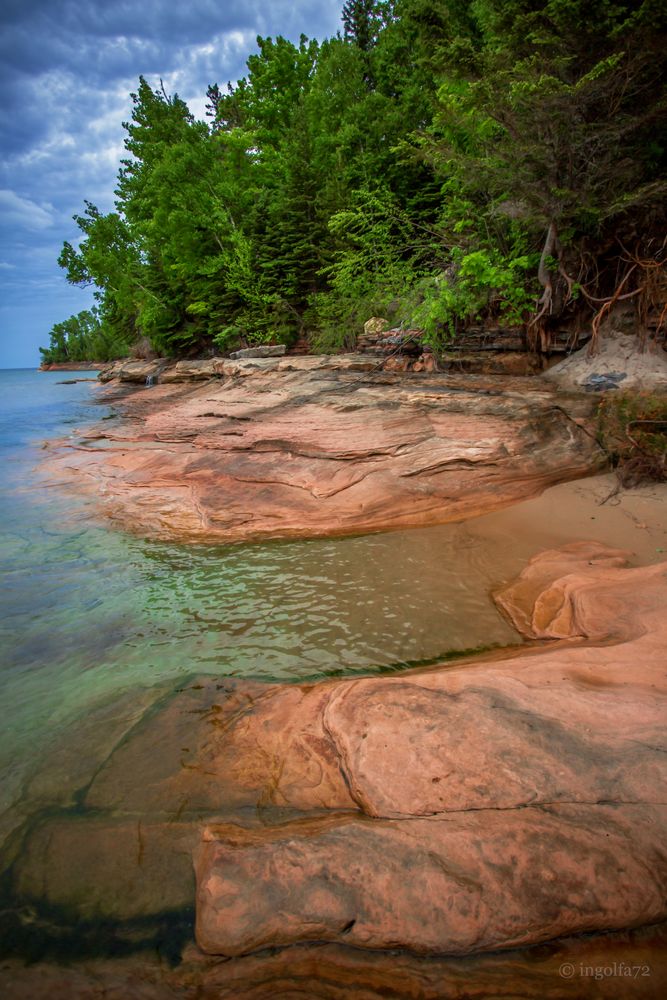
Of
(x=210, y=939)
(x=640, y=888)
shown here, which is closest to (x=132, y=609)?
(x=210, y=939)

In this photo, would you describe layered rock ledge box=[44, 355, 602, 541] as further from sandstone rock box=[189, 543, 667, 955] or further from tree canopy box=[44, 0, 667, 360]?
sandstone rock box=[189, 543, 667, 955]

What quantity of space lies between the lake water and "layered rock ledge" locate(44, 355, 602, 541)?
51cm

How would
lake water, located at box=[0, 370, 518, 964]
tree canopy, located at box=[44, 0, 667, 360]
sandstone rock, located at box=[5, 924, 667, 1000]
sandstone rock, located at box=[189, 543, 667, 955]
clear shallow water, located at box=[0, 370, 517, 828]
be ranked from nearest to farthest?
sandstone rock, located at box=[5, 924, 667, 1000]
sandstone rock, located at box=[189, 543, 667, 955]
lake water, located at box=[0, 370, 518, 964]
clear shallow water, located at box=[0, 370, 517, 828]
tree canopy, located at box=[44, 0, 667, 360]

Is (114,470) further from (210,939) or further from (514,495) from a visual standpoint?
(210,939)

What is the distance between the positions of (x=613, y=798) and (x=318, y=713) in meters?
1.41

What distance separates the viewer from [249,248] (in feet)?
62.4

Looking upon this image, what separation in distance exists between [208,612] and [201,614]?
6 cm

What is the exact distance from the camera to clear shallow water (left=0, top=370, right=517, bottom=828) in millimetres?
3184

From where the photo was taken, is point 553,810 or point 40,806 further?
point 40,806

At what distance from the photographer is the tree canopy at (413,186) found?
640 cm

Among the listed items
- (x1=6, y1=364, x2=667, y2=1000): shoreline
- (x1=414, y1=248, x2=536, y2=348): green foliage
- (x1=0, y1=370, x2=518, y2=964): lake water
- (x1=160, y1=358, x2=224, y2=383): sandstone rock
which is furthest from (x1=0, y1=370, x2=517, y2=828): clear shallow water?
(x1=160, y1=358, x2=224, y2=383): sandstone rock

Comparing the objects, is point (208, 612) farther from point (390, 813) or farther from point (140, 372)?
point (140, 372)

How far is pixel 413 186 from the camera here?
54.1 ft

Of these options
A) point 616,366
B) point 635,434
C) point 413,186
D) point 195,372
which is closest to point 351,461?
point 635,434
